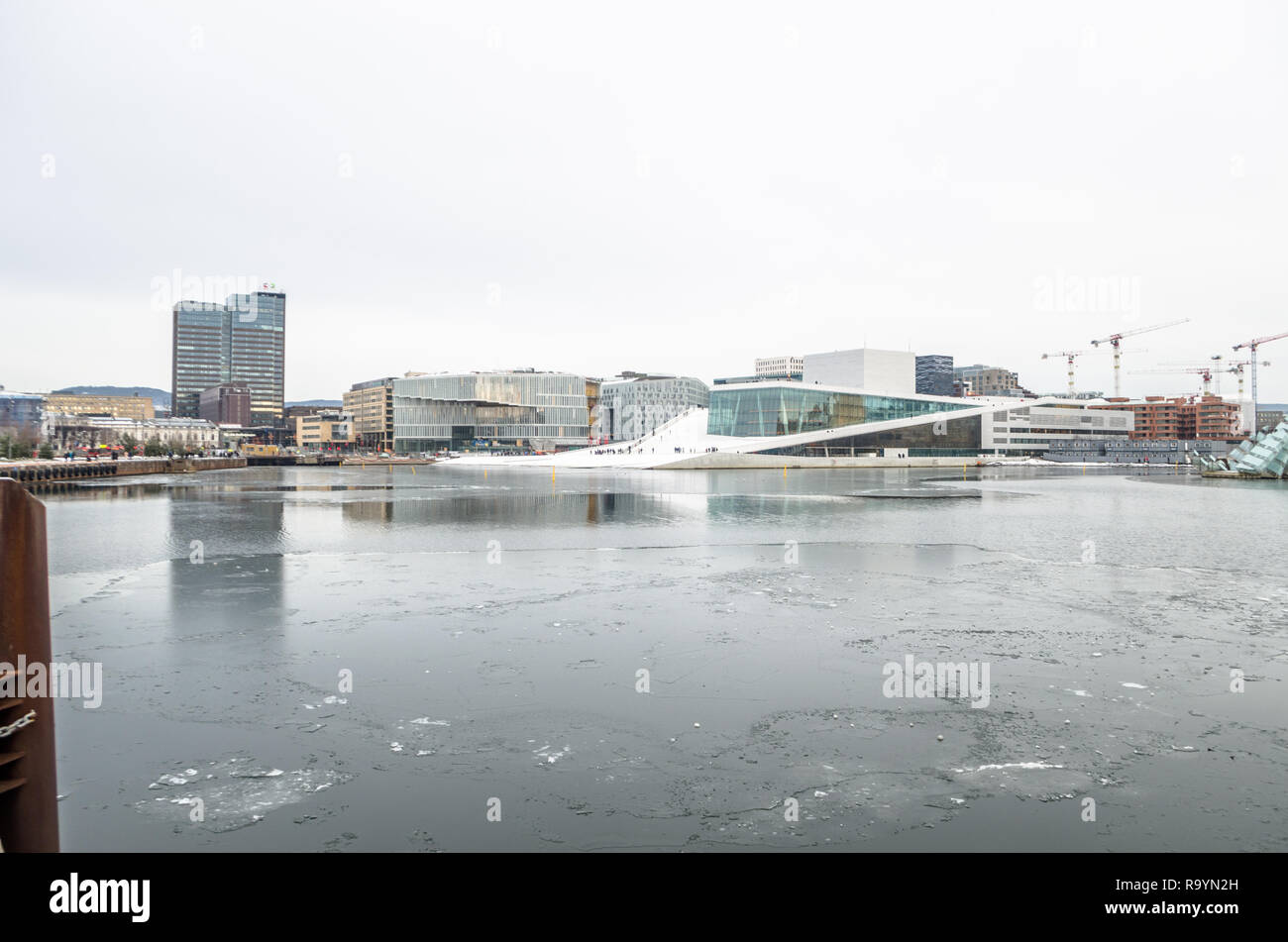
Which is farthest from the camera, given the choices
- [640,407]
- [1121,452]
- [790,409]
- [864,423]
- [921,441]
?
[640,407]

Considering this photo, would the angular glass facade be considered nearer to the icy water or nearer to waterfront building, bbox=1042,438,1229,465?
waterfront building, bbox=1042,438,1229,465

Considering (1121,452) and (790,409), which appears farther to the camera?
(1121,452)

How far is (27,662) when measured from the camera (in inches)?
209

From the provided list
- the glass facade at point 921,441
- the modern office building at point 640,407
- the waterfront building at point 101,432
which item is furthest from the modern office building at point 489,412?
the glass facade at point 921,441

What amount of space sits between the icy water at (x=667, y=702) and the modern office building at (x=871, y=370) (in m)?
109

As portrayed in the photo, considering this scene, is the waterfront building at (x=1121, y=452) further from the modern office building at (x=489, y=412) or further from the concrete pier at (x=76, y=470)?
the concrete pier at (x=76, y=470)

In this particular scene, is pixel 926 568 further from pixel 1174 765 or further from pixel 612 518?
pixel 612 518

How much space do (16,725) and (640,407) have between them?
612 feet

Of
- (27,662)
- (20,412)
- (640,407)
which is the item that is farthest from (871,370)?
(20,412)

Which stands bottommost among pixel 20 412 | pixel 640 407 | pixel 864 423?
pixel 864 423

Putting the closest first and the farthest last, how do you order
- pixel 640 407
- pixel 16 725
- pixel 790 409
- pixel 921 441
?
pixel 16 725
pixel 790 409
pixel 921 441
pixel 640 407

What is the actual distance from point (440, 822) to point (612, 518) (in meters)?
30.2

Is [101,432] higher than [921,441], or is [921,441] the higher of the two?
[101,432]

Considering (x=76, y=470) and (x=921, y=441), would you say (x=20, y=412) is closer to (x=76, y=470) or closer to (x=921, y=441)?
(x=76, y=470)
